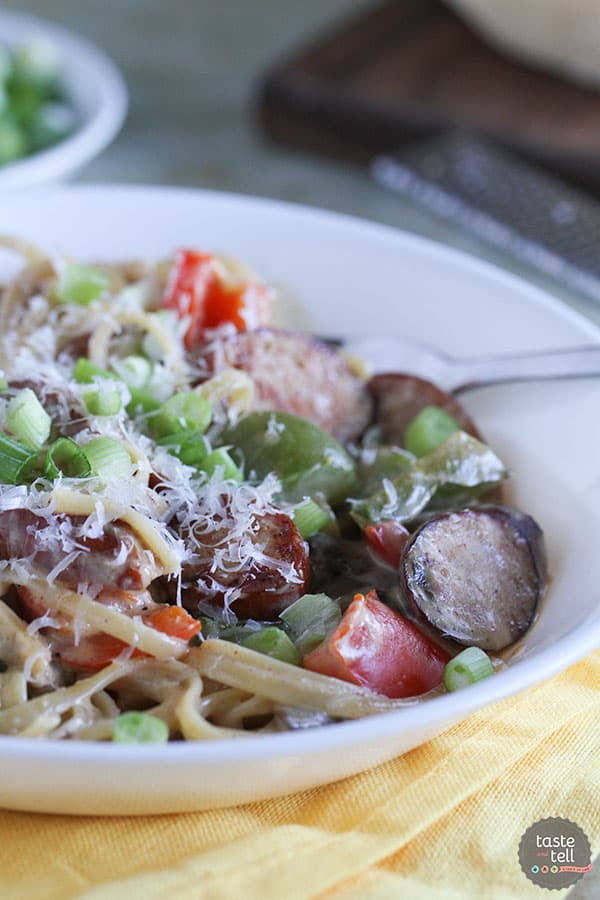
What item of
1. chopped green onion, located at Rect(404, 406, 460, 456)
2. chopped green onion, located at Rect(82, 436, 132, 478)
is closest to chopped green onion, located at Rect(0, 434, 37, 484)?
chopped green onion, located at Rect(82, 436, 132, 478)

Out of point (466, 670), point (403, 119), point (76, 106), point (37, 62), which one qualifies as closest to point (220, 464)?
point (466, 670)

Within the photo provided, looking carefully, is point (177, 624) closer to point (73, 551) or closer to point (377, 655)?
point (73, 551)

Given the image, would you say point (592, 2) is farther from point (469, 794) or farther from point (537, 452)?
point (469, 794)

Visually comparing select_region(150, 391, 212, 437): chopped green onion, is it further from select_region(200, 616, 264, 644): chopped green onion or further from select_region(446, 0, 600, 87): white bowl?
select_region(446, 0, 600, 87): white bowl

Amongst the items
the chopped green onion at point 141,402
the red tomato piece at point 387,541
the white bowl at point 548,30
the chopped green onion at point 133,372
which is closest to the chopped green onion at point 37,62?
the white bowl at point 548,30

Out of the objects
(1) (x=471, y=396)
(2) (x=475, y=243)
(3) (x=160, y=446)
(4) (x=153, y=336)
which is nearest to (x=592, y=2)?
(2) (x=475, y=243)

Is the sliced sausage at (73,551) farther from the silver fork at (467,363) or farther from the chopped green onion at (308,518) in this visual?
the silver fork at (467,363)
